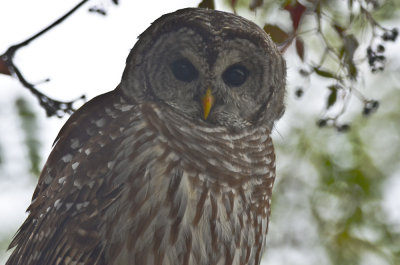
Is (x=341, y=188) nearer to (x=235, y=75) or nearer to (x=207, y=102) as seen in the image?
(x=235, y=75)

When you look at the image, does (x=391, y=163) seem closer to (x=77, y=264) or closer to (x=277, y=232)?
(x=277, y=232)

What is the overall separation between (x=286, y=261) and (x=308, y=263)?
24 centimetres

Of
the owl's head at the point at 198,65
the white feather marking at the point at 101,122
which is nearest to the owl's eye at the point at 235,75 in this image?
the owl's head at the point at 198,65

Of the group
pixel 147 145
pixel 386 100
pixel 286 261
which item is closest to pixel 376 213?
pixel 286 261

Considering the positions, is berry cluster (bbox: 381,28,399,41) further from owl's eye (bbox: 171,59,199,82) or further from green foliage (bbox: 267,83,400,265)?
green foliage (bbox: 267,83,400,265)

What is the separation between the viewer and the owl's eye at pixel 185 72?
4066 mm

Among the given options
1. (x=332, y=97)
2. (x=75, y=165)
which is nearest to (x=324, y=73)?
(x=332, y=97)

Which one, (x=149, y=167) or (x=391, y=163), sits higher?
(x=391, y=163)

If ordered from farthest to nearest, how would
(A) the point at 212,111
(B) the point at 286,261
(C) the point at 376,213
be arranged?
1. (B) the point at 286,261
2. (C) the point at 376,213
3. (A) the point at 212,111

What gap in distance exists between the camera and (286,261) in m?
6.95

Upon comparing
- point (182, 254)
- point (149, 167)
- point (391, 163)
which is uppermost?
point (391, 163)

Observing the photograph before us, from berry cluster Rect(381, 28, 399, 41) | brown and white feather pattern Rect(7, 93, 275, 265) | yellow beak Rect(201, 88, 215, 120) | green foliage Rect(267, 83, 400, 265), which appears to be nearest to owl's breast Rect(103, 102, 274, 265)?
brown and white feather pattern Rect(7, 93, 275, 265)

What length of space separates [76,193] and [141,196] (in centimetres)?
38

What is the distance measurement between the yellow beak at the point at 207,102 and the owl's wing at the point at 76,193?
1.47 ft
